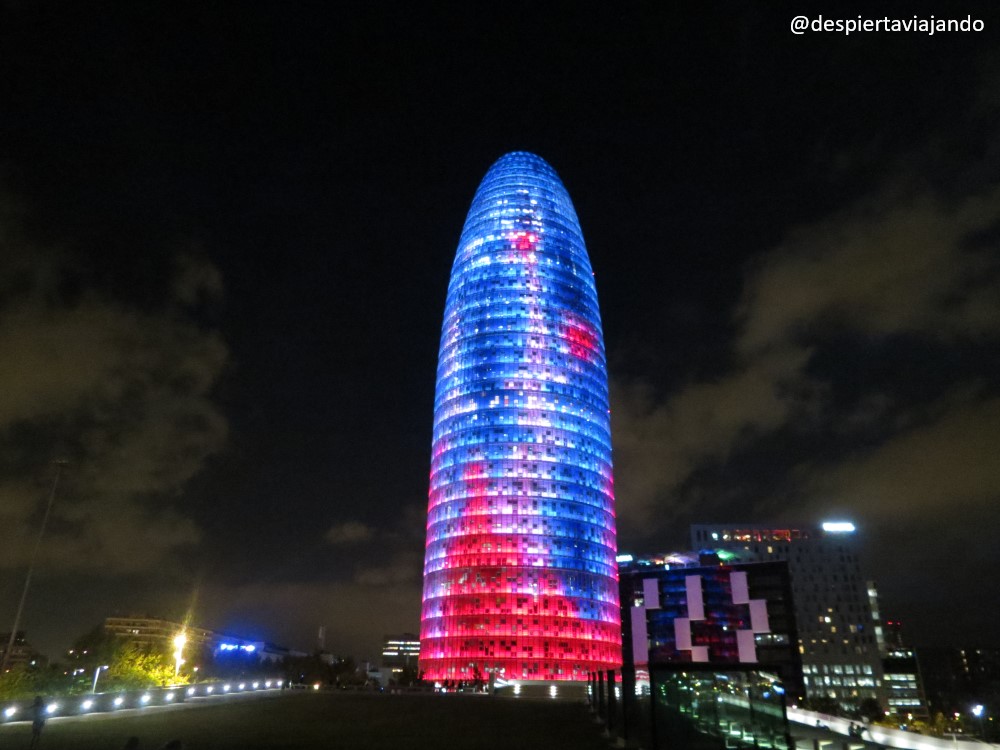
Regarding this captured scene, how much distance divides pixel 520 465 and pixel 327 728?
10527 centimetres

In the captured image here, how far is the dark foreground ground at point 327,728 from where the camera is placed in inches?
969

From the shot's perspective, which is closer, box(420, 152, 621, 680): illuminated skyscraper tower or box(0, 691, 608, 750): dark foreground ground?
box(0, 691, 608, 750): dark foreground ground

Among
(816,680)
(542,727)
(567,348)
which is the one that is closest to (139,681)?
(542,727)

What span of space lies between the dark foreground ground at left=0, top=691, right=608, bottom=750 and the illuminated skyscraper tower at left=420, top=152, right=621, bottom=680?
8635 centimetres

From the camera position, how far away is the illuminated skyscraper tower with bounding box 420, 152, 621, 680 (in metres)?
126

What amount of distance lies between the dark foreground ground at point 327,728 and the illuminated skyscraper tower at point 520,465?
8635 cm

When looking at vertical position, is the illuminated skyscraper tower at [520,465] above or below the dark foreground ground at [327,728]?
above

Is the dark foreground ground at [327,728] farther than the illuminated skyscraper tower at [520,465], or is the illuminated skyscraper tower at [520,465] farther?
the illuminated skyscraper tower at [520,465]

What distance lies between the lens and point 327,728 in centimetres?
2984

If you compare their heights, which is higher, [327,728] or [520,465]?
[520,465]

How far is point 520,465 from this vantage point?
134m

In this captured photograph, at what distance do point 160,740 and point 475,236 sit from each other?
13924cm

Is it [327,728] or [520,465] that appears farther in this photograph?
[520,465]

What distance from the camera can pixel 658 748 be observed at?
20422 mm
